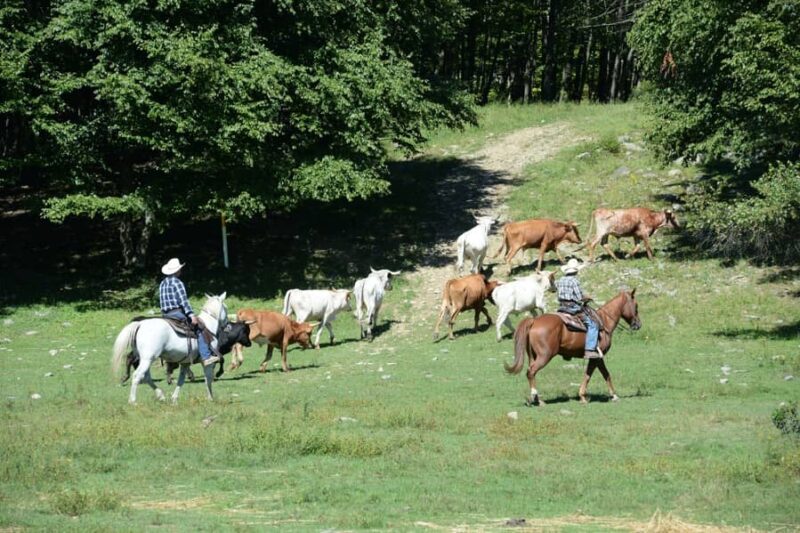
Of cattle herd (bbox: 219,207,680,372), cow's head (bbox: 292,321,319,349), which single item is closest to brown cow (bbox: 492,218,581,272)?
cattle herd (bbox: 219,207,680,372)

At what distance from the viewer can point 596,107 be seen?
56.0 metres

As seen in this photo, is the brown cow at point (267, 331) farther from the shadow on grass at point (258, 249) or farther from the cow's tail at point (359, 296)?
the shadow on grass at point (258, 249)

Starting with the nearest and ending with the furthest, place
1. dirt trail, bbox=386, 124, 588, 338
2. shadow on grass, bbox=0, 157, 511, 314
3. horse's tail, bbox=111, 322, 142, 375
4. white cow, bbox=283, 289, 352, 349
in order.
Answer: horse's tail, bbox=111, 322, 142, 375 → white cow, bbox=283, 289, 352, 349 → dirt trail, bbox=386, 124, 588, 338 → shadow on grass, bbox=0, 157, 511, 314

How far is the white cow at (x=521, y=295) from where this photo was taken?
28.6 m

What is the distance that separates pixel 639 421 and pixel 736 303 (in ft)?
41.9

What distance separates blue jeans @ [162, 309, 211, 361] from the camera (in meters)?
20.4

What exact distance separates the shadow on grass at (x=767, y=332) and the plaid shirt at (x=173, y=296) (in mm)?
14646

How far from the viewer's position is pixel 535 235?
3381 cm

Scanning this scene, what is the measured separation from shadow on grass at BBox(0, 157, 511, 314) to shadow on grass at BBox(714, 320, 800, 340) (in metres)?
11.9

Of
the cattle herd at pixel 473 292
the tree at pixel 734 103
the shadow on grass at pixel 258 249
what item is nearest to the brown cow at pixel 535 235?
the cattle herd at pixel 473 292

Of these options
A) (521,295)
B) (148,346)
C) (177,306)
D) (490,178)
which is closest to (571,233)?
(521,295)

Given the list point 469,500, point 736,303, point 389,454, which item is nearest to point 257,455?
point 389,454

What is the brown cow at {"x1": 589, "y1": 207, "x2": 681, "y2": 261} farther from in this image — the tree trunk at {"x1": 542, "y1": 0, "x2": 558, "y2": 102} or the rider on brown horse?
the tree trunk at {"x1": 542, "y1": 0, "x2": 558, "y2": 102}

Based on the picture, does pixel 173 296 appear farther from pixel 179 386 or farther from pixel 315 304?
pixel 315 304
